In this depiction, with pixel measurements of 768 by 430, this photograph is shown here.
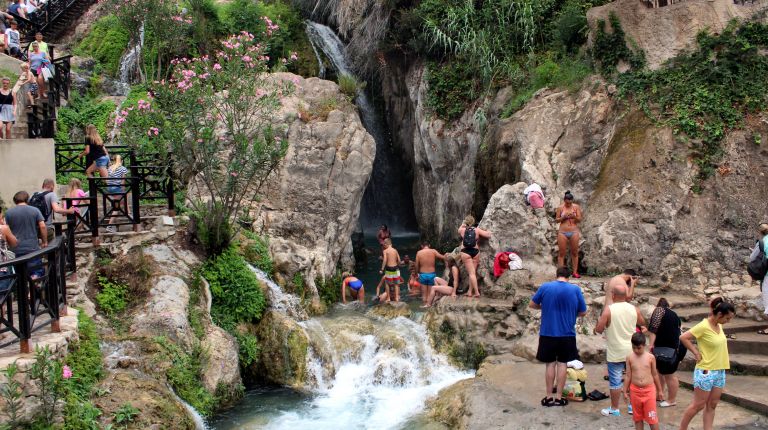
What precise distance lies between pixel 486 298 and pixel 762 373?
490 cm

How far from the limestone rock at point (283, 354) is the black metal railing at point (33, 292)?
3936 mm

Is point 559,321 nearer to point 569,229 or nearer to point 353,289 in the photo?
point 569,229

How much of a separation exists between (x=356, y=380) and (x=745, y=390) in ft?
19.2

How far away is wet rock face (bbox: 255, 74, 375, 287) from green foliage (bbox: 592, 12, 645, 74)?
5722 millimetres

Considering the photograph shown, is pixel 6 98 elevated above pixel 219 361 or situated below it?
above

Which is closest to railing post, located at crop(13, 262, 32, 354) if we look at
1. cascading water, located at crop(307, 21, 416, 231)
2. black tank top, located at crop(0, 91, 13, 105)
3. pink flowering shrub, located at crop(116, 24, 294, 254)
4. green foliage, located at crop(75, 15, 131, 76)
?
pink flowering shrub, located at crop(116, 24, 294, 254)

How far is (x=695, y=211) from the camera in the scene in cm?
1319

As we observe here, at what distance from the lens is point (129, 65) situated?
2155 cm

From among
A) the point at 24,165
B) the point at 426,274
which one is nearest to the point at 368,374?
the point at 426,274

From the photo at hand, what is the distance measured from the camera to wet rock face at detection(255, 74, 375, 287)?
51.1ft

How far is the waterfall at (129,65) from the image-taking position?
2100 cm

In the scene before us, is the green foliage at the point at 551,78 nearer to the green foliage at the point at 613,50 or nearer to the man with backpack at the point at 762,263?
the green foliage at the point at 613,50

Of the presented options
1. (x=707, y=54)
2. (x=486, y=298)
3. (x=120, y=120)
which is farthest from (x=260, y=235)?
(x=707, y=54)

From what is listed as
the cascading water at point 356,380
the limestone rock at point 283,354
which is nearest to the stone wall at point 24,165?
the cascading water at point 356,380
